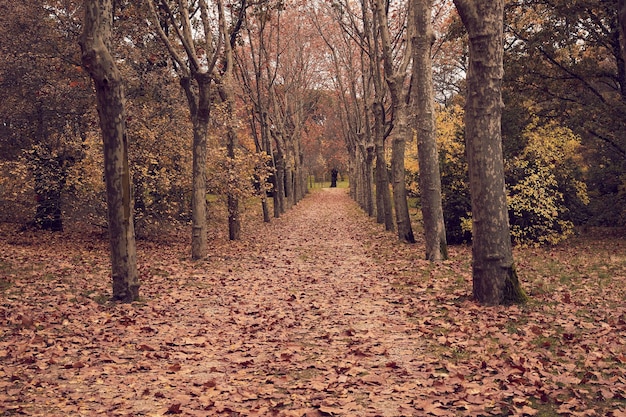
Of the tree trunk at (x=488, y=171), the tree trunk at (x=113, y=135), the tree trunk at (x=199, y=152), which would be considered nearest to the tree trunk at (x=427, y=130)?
the tree trunk at (x=488, y=171)

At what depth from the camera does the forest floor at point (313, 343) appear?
4949mm

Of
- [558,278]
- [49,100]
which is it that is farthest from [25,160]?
[558,278]

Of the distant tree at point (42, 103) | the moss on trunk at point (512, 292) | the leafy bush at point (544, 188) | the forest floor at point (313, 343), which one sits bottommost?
the forest floor at point (313, 343)

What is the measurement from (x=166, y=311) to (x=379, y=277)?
4.87 m

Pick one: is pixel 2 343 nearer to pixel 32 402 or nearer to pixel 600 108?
pixel 32 402

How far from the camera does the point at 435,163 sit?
13172 millimetres

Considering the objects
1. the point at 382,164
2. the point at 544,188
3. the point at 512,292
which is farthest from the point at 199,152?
the point at 544,188

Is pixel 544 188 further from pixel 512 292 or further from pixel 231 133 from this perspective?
pixel 231 133

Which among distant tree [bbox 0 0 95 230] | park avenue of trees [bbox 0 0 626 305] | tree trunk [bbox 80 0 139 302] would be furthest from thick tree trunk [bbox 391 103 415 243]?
distant tree [bbox 0 0 95 230]

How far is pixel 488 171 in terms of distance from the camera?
807 cm

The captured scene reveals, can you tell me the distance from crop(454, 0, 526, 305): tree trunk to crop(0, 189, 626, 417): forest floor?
1.49 ft

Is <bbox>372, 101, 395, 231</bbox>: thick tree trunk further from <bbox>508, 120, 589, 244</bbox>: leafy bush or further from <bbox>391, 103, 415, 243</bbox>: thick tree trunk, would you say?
<bbox>508, 120, 589, 244</bbox>: leafy bush

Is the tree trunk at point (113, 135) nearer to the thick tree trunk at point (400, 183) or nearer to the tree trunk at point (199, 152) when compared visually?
the tree trunk at point (199, 152)

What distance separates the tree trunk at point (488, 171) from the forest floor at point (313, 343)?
455 mm
